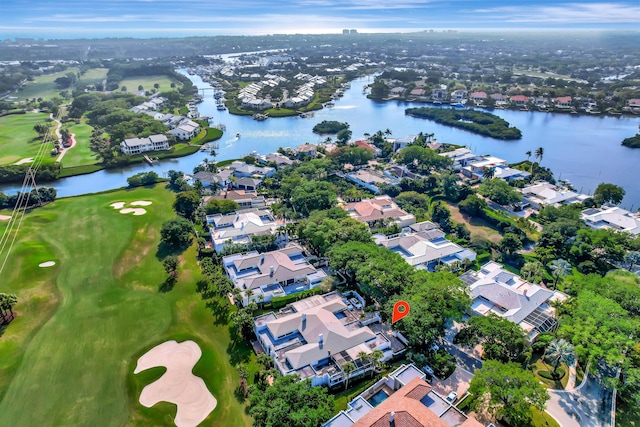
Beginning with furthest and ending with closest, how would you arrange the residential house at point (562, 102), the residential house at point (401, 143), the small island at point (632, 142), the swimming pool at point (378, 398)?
the residential house at point (562, 102), the small island at point (632, 142), the residential house at point (401, 143), the swimming pool at point (378, 398)

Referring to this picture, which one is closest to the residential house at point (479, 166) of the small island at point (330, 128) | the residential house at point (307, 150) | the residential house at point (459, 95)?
the residential house at point (307, 150)

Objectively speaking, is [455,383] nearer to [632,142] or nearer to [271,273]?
[271,273]

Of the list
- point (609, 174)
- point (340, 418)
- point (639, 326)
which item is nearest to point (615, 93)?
point (609, 174)

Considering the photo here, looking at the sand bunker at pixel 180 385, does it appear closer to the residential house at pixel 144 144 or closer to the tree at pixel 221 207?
the tree at pixel 221 207

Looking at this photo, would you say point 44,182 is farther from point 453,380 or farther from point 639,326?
point 639,326

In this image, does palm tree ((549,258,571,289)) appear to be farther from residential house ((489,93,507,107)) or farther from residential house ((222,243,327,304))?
residential house ((489,93,507,107))
